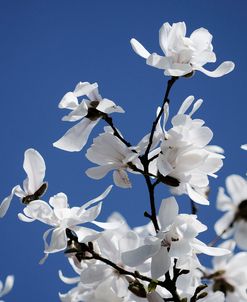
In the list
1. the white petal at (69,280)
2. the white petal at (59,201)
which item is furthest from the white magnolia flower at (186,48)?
the white petal at (69,280)

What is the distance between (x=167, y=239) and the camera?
3.07 feet

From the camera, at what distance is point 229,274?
1.49 meters

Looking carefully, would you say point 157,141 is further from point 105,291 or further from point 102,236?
point 105,291

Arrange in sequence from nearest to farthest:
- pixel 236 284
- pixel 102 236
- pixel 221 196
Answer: pixel 102 236 → pixel 221 196 → pixel 236 284

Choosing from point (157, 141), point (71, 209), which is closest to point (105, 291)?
point (71, 209)

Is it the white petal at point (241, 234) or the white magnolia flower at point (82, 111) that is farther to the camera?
the white petal at point (241, 234)

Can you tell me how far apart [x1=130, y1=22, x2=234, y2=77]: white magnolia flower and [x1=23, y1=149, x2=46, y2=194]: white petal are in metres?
0.28

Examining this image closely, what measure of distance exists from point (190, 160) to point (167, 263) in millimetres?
190

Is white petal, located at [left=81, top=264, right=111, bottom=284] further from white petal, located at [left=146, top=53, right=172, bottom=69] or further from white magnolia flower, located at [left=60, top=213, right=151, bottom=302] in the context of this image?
white petal, located at [left=146, top=53, right=172, bottom=69]

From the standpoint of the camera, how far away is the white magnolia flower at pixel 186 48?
976 mm

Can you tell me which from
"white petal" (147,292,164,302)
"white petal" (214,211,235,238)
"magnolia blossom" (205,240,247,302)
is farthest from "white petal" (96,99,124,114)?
"magnolia blossom" (205,240,247,302)

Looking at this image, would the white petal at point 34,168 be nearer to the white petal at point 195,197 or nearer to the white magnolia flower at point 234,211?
the white petal at point 195,197

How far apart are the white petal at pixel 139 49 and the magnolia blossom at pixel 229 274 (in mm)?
746

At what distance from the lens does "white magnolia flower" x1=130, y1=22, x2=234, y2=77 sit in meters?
0.98
